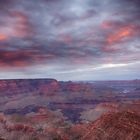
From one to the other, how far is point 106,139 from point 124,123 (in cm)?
86

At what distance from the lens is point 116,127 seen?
10195 millimetres

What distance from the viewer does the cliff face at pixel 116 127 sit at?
962 cm

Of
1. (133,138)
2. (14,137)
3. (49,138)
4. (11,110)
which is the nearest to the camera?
(133,138)

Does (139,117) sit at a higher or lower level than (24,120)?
higher

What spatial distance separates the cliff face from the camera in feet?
31.6

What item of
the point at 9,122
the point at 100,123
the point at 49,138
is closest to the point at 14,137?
the point at 49,138

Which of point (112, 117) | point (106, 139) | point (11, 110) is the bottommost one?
point (11, 110)

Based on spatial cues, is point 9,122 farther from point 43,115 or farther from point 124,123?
point 124,123

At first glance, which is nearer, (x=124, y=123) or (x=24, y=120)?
(x=124, y=123)

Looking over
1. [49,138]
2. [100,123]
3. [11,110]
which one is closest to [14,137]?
[49,138]

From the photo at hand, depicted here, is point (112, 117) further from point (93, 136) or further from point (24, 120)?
point (24, 120)

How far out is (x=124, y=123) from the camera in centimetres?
1016

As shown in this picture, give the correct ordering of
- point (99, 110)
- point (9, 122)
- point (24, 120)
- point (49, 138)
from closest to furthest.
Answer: point (49, 138)
point (9, 122)
point (24, 120)
point (99, 110)

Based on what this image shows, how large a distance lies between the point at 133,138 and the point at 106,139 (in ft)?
3.72
